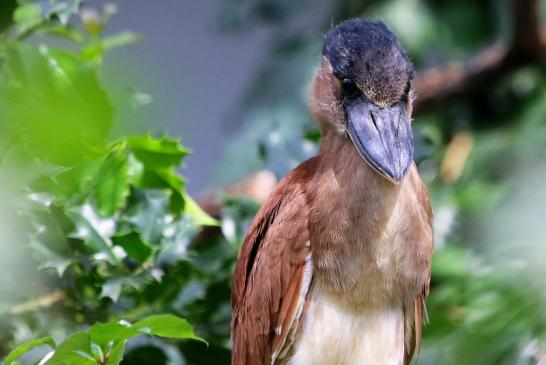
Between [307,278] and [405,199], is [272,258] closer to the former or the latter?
[307,278]

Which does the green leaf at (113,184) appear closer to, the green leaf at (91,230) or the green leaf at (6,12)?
Result: the green leaf at (91,230)

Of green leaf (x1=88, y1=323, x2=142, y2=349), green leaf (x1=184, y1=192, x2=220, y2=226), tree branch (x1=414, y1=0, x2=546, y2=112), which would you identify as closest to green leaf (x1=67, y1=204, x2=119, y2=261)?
green leaf (x1=184, y1=192, x2=220, y2=226)

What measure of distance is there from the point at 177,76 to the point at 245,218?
818 mm

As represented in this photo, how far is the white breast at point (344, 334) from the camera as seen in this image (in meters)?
1.34

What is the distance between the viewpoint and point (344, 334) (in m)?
1.34

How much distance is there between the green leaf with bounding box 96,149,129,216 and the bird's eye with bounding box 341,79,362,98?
303 millimetres

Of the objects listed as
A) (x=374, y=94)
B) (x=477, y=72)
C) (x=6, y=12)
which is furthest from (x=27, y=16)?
(x=477, y=72)

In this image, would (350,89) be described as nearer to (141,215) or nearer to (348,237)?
(348,237)

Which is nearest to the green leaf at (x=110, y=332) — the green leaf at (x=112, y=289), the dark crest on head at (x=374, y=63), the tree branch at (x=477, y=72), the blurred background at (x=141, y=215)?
the blurred background at (x=141, y=215)

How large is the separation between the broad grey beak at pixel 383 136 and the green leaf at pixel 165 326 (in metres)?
0.32

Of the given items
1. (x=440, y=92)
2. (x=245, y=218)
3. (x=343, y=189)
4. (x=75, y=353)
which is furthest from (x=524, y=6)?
(x=75, y=353)

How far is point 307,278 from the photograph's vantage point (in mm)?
1323

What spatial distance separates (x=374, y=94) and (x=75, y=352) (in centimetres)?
49

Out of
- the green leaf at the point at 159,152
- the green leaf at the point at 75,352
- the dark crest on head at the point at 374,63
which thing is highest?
the dark crest on head at the point at 374,63
